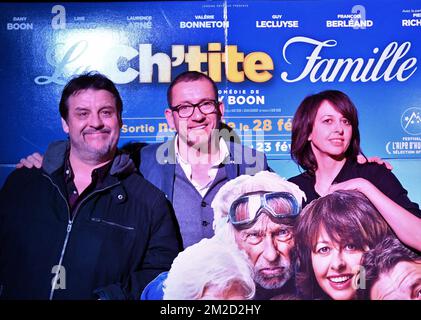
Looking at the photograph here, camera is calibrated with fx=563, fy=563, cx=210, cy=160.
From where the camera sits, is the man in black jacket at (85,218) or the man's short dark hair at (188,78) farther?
the man's short dark hair at (188,78)

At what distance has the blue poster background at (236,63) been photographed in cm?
391

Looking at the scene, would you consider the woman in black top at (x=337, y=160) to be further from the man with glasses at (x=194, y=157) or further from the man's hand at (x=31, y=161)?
the man's hand at (x=31, y=161)

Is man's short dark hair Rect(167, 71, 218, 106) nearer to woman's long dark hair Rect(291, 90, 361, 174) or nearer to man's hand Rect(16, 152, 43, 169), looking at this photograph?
woman's long dark hair Rect(291, 90, 361, 174)

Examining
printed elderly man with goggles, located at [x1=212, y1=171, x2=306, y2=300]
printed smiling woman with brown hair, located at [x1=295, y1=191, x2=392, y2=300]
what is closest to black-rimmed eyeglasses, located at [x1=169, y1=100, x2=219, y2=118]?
printed elderly man with goggles, located at [x1=212, y1=171, x2=306, y2=300]

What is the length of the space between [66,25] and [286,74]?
1573mm

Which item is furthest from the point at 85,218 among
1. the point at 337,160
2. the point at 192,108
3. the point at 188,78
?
the point at 337,160

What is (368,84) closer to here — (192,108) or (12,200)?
(192,108)

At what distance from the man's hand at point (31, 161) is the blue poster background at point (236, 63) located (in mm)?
48

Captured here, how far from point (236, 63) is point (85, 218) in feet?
4.83

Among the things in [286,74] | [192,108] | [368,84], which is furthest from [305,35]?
[192,108]

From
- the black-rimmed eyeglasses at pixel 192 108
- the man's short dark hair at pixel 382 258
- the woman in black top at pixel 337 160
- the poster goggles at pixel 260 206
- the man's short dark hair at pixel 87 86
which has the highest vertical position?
the man's short dark hair at pixel 87 86

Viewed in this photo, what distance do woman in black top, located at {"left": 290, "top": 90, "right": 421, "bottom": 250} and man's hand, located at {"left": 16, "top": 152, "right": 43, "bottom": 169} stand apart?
1.74m

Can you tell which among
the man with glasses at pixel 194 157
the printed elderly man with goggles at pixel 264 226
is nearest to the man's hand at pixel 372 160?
the printed elderly man with goggles at pixel 264 226

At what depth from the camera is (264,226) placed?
12.5ft
